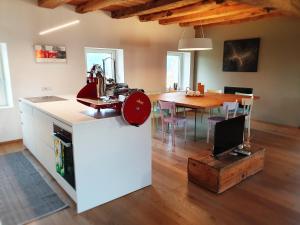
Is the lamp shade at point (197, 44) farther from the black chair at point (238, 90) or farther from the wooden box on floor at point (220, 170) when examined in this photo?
the black chair at point (238, 90)

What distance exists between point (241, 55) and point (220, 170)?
14.1ft

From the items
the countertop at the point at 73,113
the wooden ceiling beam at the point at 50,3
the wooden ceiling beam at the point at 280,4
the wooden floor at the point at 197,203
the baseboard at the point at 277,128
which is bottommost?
the wooden floor at the point at 197,203

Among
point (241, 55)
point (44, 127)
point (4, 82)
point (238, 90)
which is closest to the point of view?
point (44, 127)

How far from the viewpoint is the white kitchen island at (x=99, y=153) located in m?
2.12

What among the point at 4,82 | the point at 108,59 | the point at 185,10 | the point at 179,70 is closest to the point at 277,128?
the point at 179,70

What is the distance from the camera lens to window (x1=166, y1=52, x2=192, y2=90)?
659cm

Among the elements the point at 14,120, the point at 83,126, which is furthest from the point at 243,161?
the point at 14,120

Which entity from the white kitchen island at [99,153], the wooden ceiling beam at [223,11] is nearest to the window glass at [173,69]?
the wooden ceiling beam at [223,11]

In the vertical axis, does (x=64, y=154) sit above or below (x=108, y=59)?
below

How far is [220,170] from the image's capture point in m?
2.44

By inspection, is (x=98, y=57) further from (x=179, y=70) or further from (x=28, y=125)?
(x=179, y=70)

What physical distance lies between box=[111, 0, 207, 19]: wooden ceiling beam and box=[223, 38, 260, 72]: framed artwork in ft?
7.34

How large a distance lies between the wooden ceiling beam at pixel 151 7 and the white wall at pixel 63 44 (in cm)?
33

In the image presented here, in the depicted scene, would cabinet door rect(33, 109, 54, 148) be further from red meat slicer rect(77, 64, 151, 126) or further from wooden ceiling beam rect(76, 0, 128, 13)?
wooden ceiling beam rect(76, 0, 128, 13)
